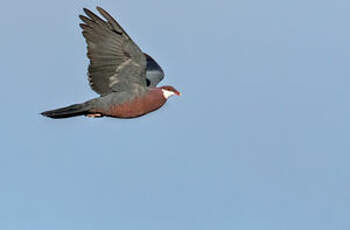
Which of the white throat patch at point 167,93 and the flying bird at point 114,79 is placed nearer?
the flying bird at point 114,79

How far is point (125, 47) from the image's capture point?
1659 cm

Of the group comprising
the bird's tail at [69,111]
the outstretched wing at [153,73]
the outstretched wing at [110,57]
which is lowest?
the bird's tail at [69,111]

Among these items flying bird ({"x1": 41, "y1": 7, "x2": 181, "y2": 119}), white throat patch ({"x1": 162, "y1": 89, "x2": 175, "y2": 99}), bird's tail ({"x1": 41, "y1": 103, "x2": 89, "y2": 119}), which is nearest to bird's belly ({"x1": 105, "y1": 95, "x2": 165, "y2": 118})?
flying bird ({"x1": 41, "y1": 7, "x2": 181, "y2": 119})

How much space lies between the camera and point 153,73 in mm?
19453

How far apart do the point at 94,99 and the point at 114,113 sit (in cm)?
52

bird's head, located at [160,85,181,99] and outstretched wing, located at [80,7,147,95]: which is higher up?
outstretched wing, located at [80,7,147,95]

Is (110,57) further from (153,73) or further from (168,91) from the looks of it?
(153,73)

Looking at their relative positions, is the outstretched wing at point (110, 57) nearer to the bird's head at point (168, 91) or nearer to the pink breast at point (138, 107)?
the pink breast at point (138, 107)

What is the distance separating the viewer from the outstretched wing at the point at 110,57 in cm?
1648

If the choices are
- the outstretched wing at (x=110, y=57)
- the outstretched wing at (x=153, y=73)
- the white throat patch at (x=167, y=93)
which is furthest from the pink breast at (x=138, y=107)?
the outstretched wing at (x=153, y=73)

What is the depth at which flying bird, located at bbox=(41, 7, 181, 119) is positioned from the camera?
654 inches

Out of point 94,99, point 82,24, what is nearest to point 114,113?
point 94,99

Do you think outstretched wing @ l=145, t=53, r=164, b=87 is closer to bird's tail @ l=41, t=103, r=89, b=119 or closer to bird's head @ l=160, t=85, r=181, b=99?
bird's head @ l=160, t=85, r=181, b=99

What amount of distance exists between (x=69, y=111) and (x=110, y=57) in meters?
1.43
